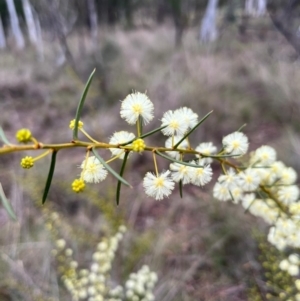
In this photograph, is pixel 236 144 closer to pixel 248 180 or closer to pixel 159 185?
pixel 248 180

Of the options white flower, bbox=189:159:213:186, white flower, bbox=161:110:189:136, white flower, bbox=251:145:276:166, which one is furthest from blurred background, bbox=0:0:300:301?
white flower, bbox=251:145:276:166

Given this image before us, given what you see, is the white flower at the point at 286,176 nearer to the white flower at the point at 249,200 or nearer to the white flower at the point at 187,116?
the white flower at the point at 249,200

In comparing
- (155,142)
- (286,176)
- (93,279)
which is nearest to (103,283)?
(93,279)

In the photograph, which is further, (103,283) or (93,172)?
(103,283)

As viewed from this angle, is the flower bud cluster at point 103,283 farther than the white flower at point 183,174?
Yes

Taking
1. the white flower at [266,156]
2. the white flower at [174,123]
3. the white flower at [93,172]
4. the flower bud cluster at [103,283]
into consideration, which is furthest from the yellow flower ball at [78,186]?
the flower bud cluster at [103,283]

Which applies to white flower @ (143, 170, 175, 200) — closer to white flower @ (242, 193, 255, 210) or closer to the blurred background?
the blurred background

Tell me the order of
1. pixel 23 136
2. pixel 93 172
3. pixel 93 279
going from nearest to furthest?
pixel 23 136, pixel 93 172, pixel 93 279
